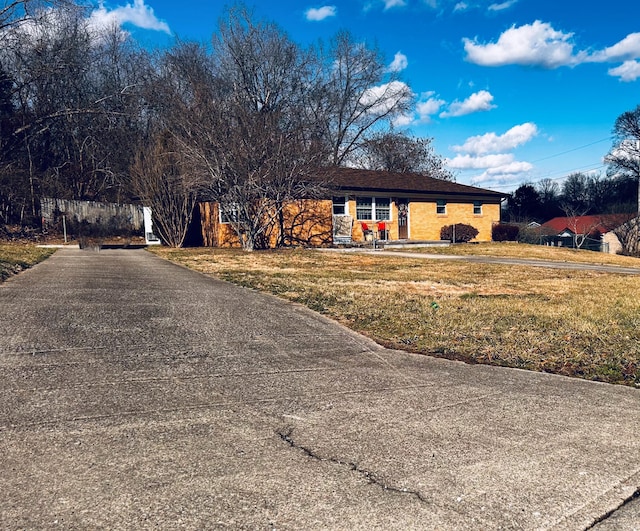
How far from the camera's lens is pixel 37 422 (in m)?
2.81

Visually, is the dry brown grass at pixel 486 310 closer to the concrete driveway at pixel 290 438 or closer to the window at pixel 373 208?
the concrete driveway at pixel 290 438

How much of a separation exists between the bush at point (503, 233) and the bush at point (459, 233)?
191 centimetres

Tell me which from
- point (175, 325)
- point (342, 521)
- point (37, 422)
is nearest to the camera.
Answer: point (342, 521)

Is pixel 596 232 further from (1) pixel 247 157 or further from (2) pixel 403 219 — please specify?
(1) pixel 247 157

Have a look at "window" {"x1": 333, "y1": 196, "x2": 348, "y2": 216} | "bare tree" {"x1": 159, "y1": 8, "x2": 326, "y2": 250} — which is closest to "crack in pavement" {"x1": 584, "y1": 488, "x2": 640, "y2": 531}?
"bare tree" {"x1": 159, "y1": 8, "x2": 326, "y2": 250}

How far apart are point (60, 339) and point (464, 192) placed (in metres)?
26.5

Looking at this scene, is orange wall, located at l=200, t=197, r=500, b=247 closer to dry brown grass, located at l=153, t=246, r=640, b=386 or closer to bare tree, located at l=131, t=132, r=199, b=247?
bare tree, located at l=131, t=132, r=199, b=247

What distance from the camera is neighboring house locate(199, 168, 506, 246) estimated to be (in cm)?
2342

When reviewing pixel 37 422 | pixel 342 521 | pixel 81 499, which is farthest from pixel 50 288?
pixel 342 521

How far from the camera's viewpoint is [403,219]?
26875 millimetres

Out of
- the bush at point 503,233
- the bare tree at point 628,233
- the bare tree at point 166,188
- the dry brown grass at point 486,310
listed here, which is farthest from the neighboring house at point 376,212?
the bare tree at point 628,233

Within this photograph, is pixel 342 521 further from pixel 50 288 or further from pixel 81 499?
pixel 50 288

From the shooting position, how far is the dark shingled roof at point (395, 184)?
24947 millimetres

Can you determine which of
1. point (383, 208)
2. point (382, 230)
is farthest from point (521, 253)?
point (383, 208)
